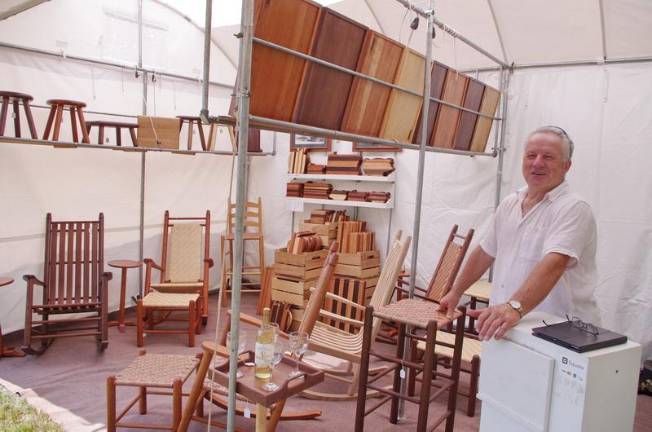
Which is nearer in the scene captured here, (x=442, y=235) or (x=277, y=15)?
(x=277, y=15)

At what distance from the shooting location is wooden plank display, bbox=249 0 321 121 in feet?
5.60

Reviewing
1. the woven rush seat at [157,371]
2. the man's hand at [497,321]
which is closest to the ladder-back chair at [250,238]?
the woven rush seat at [157,371]

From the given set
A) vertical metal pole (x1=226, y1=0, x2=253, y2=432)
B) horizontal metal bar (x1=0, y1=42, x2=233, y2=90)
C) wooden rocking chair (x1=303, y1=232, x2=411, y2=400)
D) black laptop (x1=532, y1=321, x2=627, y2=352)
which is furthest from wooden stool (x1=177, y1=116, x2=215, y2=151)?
black laptop (x1=532, y1=321, x2=627, y2=352)

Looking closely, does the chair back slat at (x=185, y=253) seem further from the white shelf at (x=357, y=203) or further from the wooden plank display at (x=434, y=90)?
the wooden plank display at (x=434, y=90)

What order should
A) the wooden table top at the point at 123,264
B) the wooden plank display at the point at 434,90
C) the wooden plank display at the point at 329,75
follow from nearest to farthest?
the wooden plank display at the point at 329,75 < the wooden plank display at the point at 434,90 < the wooden table top at the point at 123,264

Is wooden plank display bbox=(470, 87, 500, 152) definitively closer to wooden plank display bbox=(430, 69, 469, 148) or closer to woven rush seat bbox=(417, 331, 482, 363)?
wooden plank display bbox=(430, 69, 469, 148)

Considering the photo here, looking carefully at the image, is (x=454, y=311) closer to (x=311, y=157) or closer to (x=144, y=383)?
(x=144, y=383)

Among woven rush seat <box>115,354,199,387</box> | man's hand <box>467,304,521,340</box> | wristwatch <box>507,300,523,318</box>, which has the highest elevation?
wristwatch <box>507,300,523,318</box>

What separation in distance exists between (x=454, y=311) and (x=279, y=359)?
973 millimetres

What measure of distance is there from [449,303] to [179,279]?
3.28 metres

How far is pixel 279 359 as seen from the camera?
2.05 meters

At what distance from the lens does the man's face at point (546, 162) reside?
1.88m

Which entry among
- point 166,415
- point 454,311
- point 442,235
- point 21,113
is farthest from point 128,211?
point 454,311

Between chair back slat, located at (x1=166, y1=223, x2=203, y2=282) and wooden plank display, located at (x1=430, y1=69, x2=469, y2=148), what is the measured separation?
2896 mm
